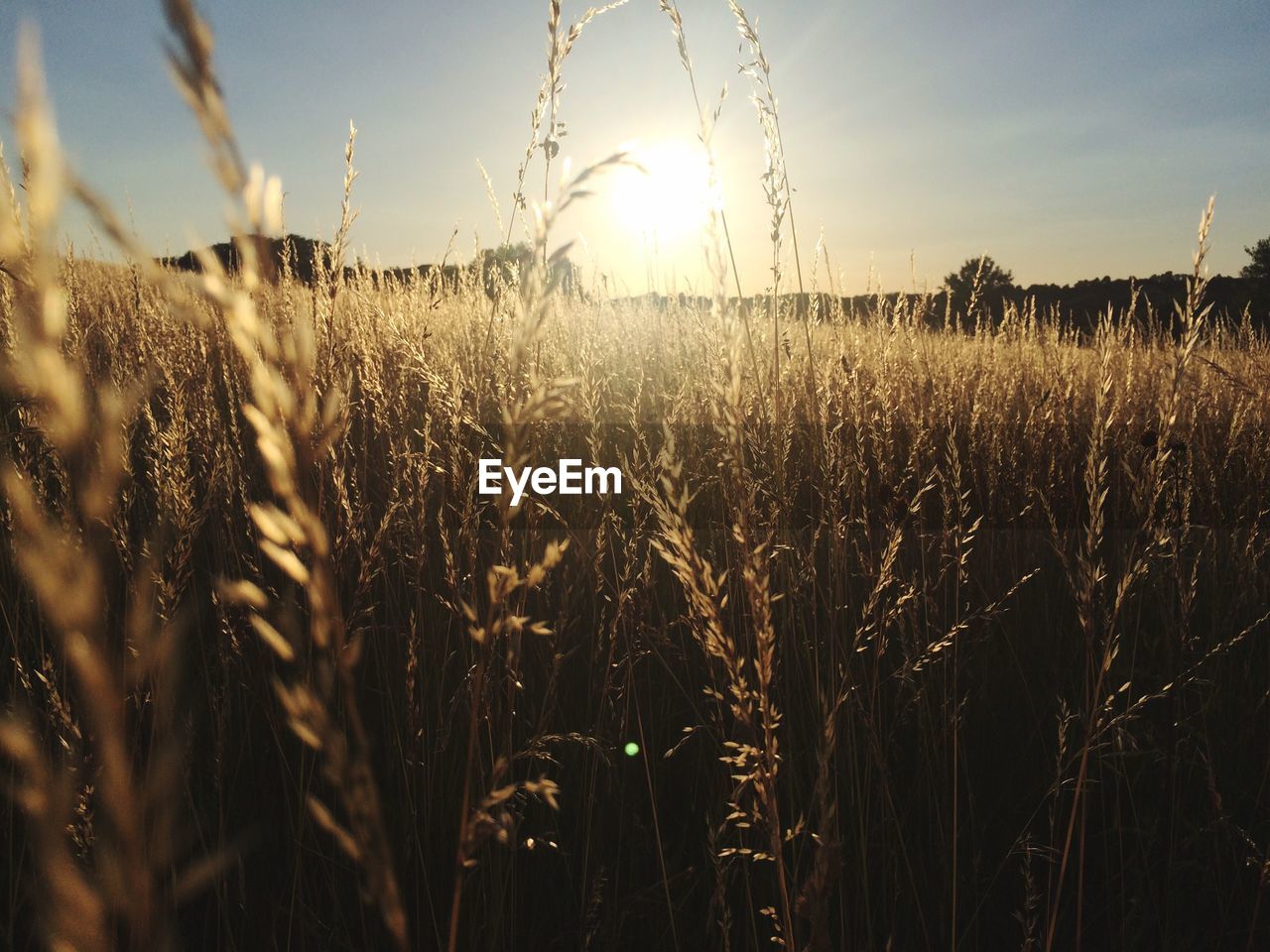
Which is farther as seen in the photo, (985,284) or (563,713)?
(985,284)

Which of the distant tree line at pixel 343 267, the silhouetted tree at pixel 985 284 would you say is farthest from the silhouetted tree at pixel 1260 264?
the distant tree line at pixel 343 267

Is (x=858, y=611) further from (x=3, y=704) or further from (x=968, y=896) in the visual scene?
(x=3, y=704)

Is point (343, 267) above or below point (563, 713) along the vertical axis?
above

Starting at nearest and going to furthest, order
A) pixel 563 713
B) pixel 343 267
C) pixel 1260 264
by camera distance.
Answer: pixel 343 267
pixel 563 713
pixel 1260 264

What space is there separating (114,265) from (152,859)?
8932mm

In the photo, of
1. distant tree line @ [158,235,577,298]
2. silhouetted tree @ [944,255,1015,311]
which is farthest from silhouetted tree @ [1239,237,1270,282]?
distant tree line @ [158,235,577,298]

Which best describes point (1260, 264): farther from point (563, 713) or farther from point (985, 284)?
point (563, 713)

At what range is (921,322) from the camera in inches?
159

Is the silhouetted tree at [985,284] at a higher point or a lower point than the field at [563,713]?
higher

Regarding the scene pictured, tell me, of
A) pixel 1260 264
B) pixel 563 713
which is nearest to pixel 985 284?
pixel 1260 264

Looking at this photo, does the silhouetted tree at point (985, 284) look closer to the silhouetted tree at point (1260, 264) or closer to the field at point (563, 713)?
the silhouetted tree at point (1260, 264)

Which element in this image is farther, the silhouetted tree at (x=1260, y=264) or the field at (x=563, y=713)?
the silhouetted tree at (x=1260, y=264)

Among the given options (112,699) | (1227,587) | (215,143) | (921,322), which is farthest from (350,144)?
(921,322)

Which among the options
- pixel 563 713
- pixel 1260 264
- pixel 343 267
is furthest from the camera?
pixel 1260 264
